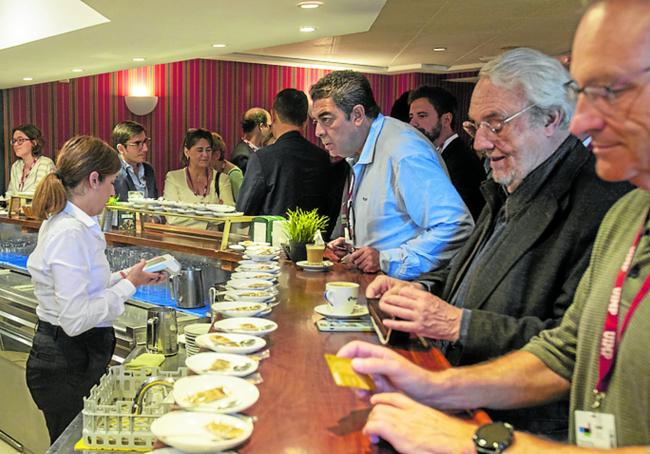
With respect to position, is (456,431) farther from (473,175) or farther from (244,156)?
(244,156)

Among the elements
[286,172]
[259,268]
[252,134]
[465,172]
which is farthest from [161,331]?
[252,134]

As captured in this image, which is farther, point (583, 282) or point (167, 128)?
point (167, 128)

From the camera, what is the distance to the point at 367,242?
2.97 meters

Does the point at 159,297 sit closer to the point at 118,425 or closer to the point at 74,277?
the point at 74,277

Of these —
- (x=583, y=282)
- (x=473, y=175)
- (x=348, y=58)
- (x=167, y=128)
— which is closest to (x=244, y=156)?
(x=473, y=175)

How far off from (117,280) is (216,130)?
7.17 meters

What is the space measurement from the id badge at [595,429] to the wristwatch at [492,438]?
18 centimetres

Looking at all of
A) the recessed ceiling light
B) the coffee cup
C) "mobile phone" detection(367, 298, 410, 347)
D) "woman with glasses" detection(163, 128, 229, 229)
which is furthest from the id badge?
"woman with glasses" detection(163, 128, 229, 229)

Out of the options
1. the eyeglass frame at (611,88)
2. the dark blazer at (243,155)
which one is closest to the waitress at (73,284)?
the eyeglass frame at (611,88)

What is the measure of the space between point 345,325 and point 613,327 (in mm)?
775

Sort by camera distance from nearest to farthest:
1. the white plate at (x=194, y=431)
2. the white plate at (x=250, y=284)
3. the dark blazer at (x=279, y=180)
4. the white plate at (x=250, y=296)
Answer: the white plate at (x=194, y=431) < the white plate at (x=250, y=296) < the white plate at (x=250, y=284) < the dark blazer at (x=279, y=180)

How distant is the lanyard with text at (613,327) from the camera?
1146mm

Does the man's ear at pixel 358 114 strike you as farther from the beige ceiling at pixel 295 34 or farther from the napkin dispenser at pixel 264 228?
the beige ceiling at pixel 295 34

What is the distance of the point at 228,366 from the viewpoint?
1417 millimetres
